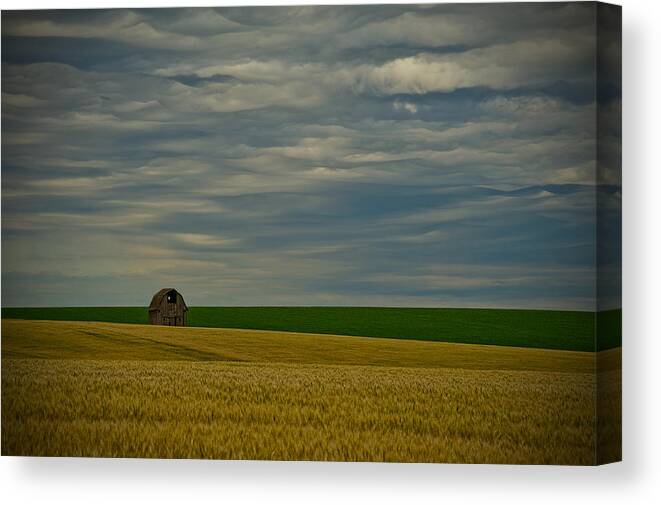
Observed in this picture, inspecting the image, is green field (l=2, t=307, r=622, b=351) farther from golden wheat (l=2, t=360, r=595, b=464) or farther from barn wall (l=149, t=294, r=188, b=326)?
golden wheat (l=2, t=360, r=595, b=464)

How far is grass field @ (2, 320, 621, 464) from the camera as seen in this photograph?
9.53 meters

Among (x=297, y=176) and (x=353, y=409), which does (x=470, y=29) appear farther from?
(x=353, y=409)

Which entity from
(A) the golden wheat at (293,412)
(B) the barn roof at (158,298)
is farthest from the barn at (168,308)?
(A) the golden wheat at (293,412)

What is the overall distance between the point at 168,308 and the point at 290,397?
4.38ft

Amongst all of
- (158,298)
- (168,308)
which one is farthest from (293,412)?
(158,298)

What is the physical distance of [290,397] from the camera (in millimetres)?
9867

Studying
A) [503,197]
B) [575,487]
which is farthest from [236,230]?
[575,487]

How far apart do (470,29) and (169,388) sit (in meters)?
4.08

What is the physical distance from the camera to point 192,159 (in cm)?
990

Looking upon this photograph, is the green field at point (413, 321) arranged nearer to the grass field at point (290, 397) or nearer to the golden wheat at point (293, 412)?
the grass field at point (290, 397)

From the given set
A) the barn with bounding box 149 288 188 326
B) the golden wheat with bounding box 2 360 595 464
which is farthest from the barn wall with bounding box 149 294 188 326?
the golden wheat with bounding box 2 360 595 464

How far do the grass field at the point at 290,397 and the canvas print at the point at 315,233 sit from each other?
2 cm

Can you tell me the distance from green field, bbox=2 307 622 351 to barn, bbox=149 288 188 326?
0.09 meters

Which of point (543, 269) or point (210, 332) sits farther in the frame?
point (210, 332)
